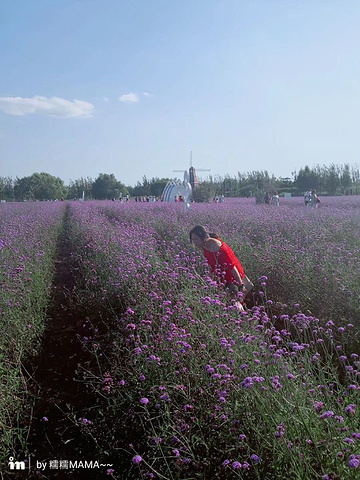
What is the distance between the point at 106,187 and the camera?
9194cm

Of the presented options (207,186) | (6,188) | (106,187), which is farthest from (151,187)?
(207,186)

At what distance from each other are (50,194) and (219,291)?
3466 inches

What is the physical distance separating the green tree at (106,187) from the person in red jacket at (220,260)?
86.3 metres

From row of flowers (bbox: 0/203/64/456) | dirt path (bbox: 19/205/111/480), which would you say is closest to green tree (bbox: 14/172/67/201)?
row of flowers (bbox: 0/203/64/456)

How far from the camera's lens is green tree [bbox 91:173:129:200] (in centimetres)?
9119

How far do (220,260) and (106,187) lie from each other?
293 ft

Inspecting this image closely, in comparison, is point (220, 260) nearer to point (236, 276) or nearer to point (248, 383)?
point (236, 276)

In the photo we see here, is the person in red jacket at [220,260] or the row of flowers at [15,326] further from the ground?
the person in red jacket at [220,260]

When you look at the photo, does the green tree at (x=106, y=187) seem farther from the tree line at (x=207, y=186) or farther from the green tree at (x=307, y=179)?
the green tree at (x=307, y=179)

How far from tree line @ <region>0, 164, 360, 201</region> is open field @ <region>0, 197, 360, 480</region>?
2604cm

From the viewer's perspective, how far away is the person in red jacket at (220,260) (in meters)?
4.57

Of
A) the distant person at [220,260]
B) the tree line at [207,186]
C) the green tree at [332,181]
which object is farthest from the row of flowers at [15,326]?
the green tree at [332,181]
